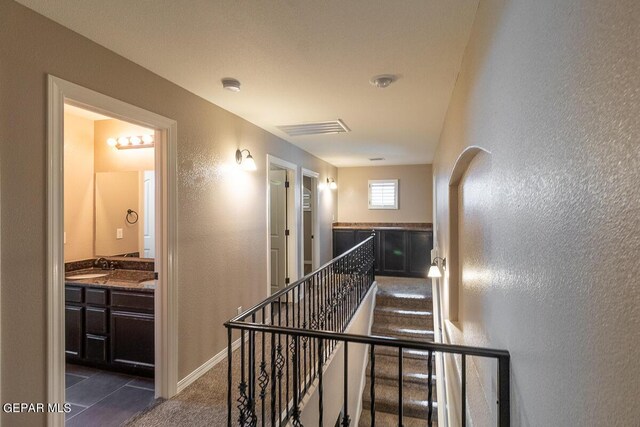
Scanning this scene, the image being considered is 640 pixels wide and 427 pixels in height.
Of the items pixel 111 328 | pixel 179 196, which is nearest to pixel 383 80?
pixel 179 196

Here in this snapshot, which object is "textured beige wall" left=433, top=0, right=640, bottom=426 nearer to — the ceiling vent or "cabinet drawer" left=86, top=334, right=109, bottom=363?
the ceiling vent

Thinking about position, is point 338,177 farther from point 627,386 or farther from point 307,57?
point 627,386

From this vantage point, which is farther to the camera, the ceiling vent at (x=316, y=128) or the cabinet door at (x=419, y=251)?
the cabinet door at (x=419, y=251)

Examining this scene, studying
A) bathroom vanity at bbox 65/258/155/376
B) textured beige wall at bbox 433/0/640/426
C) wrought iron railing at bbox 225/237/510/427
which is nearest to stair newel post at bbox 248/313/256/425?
wrought iron railing at bbox 225/237/510/427

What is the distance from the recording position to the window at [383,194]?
721 centimetres

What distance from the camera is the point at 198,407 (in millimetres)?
2326

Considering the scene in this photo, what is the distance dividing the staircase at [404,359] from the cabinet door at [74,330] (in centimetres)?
361

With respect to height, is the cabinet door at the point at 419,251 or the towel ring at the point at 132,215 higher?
the towel ring at the point at 132,215

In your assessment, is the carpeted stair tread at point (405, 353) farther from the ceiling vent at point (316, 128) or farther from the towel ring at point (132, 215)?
the towel ring at point (132, 215)

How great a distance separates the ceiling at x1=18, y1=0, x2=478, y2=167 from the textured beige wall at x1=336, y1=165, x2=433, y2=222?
153 inches

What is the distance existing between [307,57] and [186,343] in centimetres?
240

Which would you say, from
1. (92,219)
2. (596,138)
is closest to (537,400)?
(596,138)

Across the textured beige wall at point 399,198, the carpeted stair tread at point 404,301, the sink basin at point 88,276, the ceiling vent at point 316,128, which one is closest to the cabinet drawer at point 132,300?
the sink basin at point 88,276

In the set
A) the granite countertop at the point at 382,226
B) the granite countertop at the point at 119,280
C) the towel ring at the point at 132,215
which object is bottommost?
the granite countertop at the point at 119,280
